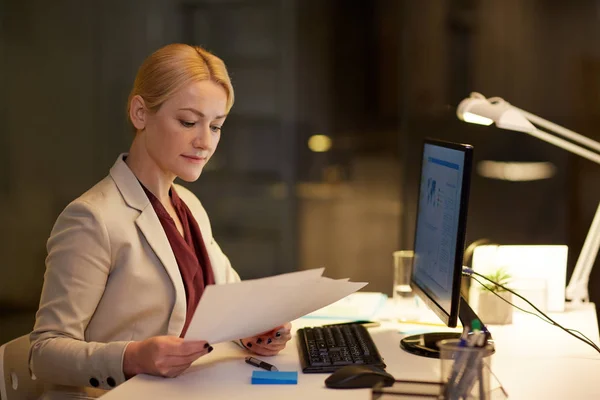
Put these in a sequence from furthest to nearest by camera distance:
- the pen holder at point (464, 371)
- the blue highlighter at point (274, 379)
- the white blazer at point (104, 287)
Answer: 1. the white blazer at point (104, 287)
2. the blue highlighter at point (274, 379)
3. the pen holder at point (464, 371)

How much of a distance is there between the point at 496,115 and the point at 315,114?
2.89ft

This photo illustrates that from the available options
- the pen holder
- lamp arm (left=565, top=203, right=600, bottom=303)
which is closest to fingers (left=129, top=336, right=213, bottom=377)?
the pen holder

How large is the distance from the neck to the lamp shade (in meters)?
0.92

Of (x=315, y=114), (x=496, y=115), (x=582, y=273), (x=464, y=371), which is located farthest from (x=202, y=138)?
(x=582, y=273)

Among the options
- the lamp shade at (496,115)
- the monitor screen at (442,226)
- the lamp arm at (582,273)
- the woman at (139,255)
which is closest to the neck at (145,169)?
the woman at (139,255)

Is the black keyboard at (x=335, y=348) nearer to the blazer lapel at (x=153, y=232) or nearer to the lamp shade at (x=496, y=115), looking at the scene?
the blazer lapel at (x=153, y=232)

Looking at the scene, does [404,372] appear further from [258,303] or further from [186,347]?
[186,347]

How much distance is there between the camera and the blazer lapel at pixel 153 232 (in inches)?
78.1

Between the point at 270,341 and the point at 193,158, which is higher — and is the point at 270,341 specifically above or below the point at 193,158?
below

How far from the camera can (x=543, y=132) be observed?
8.23 feet

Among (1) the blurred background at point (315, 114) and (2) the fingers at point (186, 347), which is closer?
(2) the fingers at point (186, 347)

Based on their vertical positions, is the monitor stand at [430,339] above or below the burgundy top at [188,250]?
below

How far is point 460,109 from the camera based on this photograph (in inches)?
103

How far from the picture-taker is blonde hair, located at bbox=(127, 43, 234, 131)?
6.68 ft
